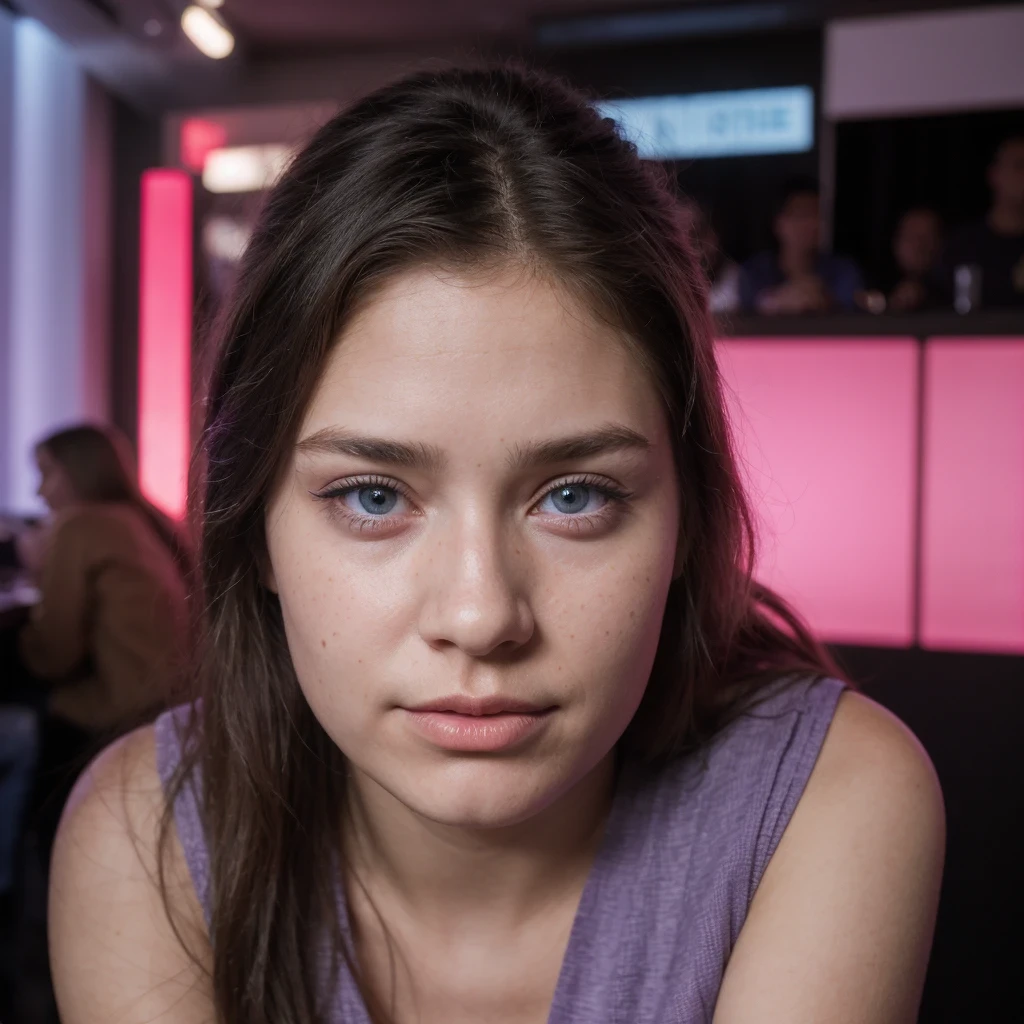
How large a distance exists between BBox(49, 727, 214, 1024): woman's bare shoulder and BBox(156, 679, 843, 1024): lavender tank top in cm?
3

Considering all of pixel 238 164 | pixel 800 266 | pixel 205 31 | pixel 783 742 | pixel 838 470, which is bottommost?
pixel 783 742

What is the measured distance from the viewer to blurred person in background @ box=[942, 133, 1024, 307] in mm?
4215

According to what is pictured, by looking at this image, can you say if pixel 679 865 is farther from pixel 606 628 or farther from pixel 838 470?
pixel 838 470

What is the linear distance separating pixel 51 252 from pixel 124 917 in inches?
224

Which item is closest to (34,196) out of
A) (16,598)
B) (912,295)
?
(16,598)

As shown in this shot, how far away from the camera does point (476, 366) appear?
2.49ft

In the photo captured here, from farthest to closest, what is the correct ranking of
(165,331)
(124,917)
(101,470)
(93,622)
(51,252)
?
(51,252) < (165,331) < (101,470) < (93,622) < (124,917)

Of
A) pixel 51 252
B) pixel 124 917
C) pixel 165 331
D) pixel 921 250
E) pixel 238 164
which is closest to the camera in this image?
pixel 124 917

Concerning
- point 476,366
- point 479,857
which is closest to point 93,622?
point 479,857

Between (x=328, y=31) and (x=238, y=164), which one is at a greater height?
(x=328, y=31)

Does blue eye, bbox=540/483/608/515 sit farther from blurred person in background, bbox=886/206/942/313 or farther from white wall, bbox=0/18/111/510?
white wall, bbox=0/18/111/510

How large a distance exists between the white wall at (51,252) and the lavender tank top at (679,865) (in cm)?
512

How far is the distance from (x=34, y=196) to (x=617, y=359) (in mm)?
5808

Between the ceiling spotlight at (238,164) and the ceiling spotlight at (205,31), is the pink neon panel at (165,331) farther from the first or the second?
the ceiling spotlight at (238,164)
